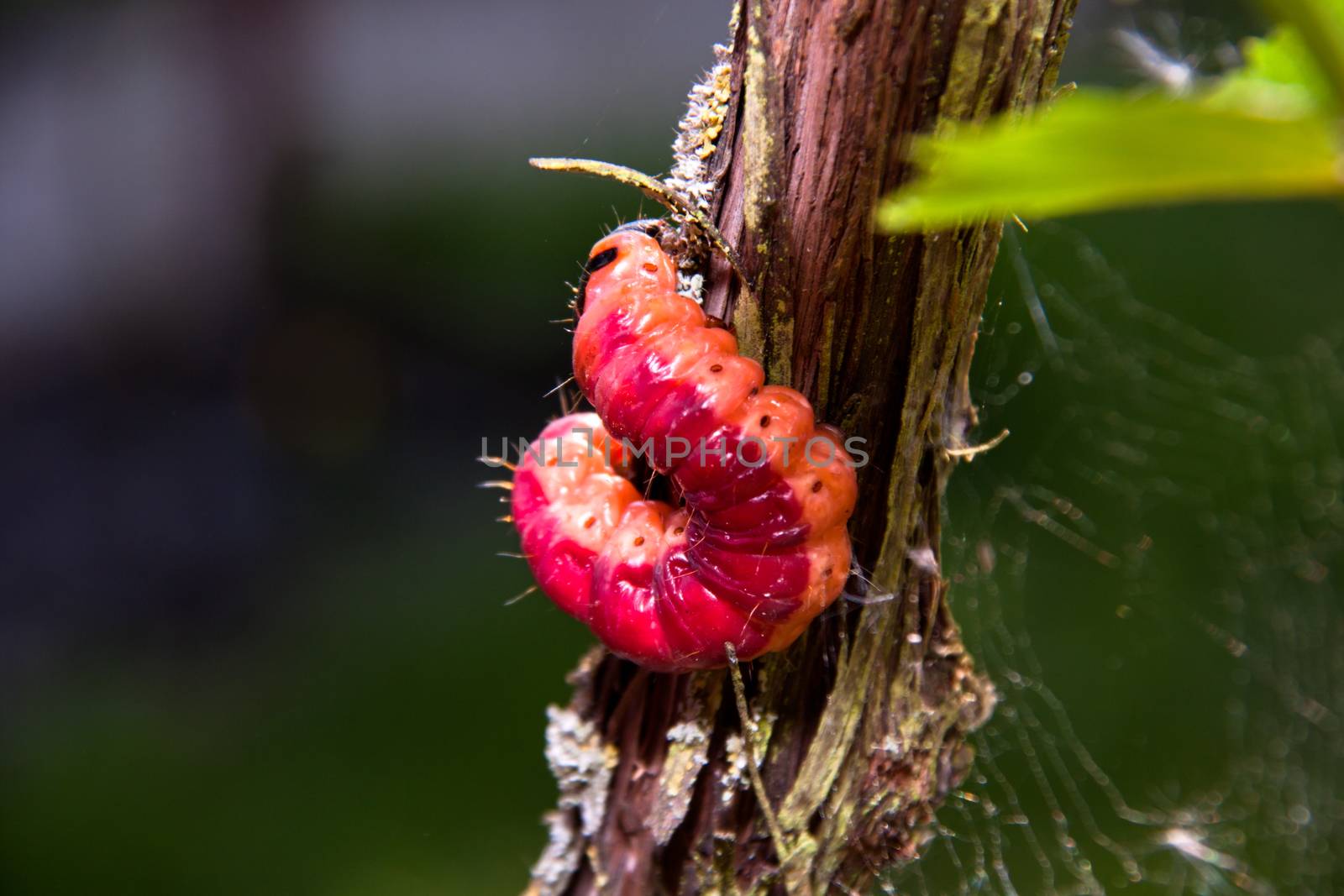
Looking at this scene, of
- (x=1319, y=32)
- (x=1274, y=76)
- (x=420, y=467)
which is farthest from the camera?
(x=420, y=467)

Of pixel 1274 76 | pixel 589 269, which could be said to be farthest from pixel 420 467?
pixel 1274 76

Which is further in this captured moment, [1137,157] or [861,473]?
[861,473]

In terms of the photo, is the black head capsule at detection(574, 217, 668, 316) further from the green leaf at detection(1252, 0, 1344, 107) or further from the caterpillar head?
the green leaf at detection(1252, 0, 1344, 107)

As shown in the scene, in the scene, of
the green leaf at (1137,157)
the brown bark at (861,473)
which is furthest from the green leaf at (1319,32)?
the brown bark at (861,473)

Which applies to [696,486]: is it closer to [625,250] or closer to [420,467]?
[625,250]

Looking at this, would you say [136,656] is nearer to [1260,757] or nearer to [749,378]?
[749,378]

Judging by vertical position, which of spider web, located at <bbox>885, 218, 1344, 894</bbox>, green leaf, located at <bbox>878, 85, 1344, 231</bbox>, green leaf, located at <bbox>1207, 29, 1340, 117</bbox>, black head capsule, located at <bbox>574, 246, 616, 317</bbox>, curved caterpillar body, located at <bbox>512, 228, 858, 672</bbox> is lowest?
spider web, located at <bbox>885, 218, 1344, 894</bbox>

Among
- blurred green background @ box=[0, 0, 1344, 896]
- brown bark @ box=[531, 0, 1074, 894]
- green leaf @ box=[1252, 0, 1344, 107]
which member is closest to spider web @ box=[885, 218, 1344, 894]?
blurred green background @ box=[0, 0, 1344, 896]
